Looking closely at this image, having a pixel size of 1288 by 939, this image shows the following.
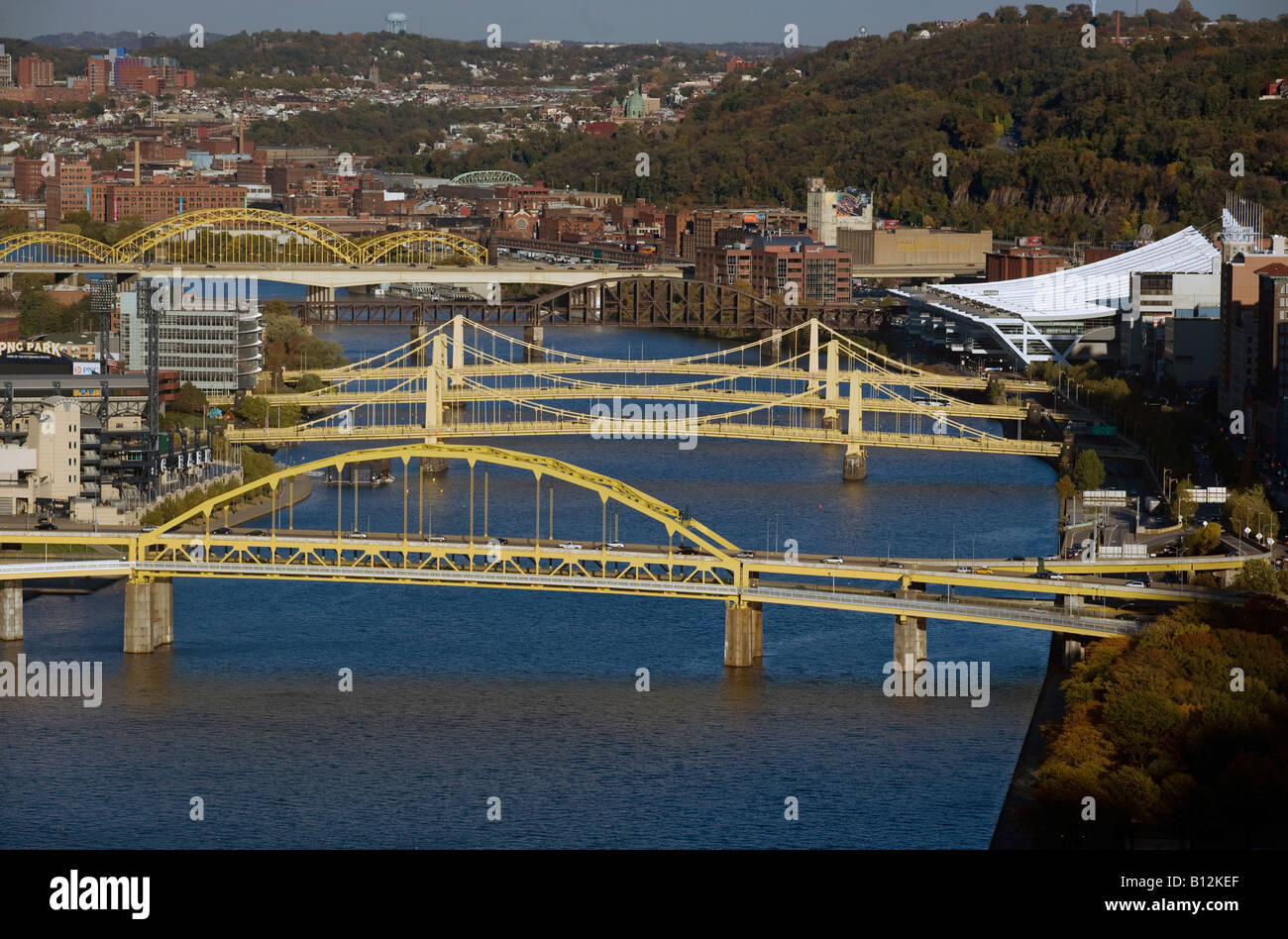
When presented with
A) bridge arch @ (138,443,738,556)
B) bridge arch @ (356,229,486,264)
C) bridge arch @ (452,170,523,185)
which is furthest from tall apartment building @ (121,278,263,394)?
bridge arch @ (452,170,523,185)

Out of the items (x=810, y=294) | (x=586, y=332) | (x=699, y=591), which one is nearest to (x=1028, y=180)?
(x=810, y=294)

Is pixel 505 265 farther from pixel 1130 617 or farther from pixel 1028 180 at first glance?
pixel 1130 617

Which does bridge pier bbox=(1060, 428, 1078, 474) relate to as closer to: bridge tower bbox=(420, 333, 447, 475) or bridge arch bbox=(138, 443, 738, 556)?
bridge tower bbox=(420, 333, 447, 475)

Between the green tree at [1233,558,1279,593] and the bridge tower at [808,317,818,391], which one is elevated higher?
the bridge tower at [808,317,818,391]

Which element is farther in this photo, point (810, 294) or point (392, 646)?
point (810, 294)

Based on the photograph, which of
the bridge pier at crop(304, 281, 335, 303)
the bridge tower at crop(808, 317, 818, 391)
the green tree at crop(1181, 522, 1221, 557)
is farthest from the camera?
the bridge pier at crop(304, 281, 335, 303)

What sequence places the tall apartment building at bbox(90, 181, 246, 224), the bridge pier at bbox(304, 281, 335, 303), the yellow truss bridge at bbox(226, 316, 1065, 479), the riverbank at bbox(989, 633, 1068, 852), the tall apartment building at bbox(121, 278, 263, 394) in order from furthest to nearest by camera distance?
1. the tall apartment building at bbox(90, 181, 246, 224)
2. the bridge pier at bbox(304, 281, 335, 303)
3. the tall apartment building at bbox(121, 278, 263, 394)
4. the yellow truss bridge at bbox(226, 316, 1065, 479)
5. the riverbank at bbox(989, 633, 1068, 852)
